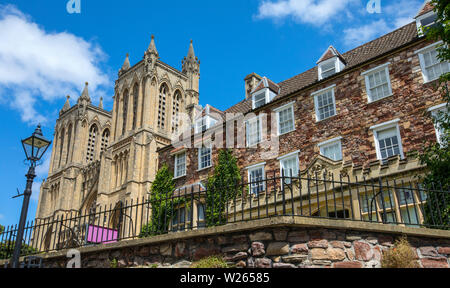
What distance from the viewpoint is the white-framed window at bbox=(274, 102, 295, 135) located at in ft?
73.0

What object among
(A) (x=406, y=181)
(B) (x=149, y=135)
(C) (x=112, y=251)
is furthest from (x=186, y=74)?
(C) (x=112, y=251)

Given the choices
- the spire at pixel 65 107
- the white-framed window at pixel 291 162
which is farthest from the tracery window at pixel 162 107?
the white-framed window at pixel 291 162

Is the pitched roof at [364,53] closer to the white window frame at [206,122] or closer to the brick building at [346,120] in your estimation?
the brick building at [346,120]

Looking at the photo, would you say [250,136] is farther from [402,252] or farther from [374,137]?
[402,252]

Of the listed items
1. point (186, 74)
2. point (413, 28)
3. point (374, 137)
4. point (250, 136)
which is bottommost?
point (374, 137)

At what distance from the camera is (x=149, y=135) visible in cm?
4694

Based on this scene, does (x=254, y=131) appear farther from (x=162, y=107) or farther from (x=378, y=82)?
(x=162, y=107)

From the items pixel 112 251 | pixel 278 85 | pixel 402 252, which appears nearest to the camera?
pixel 402 252

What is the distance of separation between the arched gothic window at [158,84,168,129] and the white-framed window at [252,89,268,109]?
26.4 metres

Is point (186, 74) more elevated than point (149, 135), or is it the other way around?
point (186, 74)

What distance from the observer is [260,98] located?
25.2 metres
